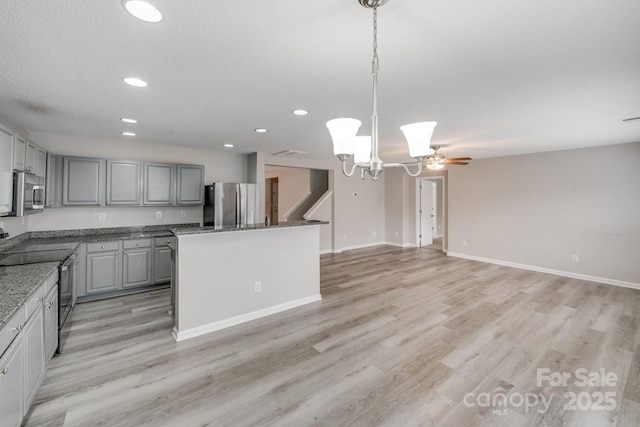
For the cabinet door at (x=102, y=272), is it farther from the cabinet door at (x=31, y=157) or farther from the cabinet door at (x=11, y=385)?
the cabinet door at (x=11, y=385)

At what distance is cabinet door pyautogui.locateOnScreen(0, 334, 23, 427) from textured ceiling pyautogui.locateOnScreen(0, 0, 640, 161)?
1.79 metres

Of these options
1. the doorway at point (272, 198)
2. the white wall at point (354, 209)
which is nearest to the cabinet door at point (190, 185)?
the white wall at point (354, 209)

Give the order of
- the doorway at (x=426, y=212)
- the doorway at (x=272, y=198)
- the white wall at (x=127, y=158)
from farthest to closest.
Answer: the doorway at (x=272, y=198)
the doorway at (x=426, y=212)
the white wall at (x=127, y=158)

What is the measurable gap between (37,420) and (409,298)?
3.85m

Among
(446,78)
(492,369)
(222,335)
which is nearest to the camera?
(446,78)

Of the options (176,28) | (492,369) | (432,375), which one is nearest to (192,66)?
(176,28)

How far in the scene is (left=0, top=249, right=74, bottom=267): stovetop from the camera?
8.00 ft

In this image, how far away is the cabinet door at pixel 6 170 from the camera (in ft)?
8.23

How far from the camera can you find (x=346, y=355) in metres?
2.58

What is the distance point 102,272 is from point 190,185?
1.82m

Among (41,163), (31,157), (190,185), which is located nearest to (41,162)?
(41,163)

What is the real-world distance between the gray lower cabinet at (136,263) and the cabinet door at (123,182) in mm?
694

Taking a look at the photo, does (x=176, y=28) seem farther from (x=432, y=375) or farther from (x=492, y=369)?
(x=492, y=369)

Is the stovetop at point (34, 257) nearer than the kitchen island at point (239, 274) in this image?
Yes
